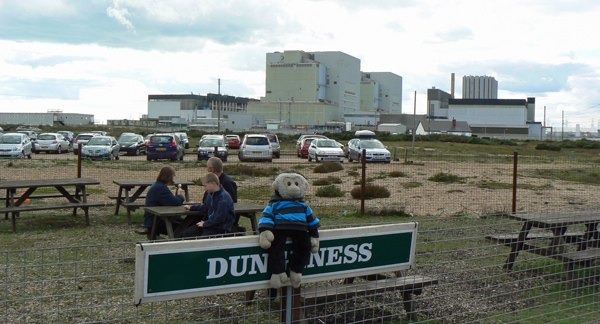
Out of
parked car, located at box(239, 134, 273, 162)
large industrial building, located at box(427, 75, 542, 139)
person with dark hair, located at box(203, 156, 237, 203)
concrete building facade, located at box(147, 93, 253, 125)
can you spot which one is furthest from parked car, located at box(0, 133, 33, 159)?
large industrial building, located at box(427, 75, 542, 139)

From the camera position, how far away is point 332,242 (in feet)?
13.9

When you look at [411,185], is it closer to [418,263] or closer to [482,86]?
[418,263]

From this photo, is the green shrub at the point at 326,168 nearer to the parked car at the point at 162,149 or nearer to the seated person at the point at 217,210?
the parked car at the point at 162,149

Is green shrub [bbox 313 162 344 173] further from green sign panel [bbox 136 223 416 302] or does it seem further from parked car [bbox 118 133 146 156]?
Result: green sign panel [bbox 136 223 416 302]

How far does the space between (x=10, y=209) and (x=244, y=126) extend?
347ft

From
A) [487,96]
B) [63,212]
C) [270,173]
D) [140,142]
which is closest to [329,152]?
[270,173]

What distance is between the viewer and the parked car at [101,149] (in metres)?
29.9

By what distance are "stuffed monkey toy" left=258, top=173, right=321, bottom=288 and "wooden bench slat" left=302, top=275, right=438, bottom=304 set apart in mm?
662

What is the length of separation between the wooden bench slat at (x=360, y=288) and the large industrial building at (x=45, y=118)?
13237 centimetres

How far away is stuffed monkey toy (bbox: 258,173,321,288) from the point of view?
3.96 m

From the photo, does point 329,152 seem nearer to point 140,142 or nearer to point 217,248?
point 140,142

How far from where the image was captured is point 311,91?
11431 centimetres

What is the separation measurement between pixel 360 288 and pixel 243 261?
1540mm

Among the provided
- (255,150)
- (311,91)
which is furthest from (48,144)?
(311,91)
